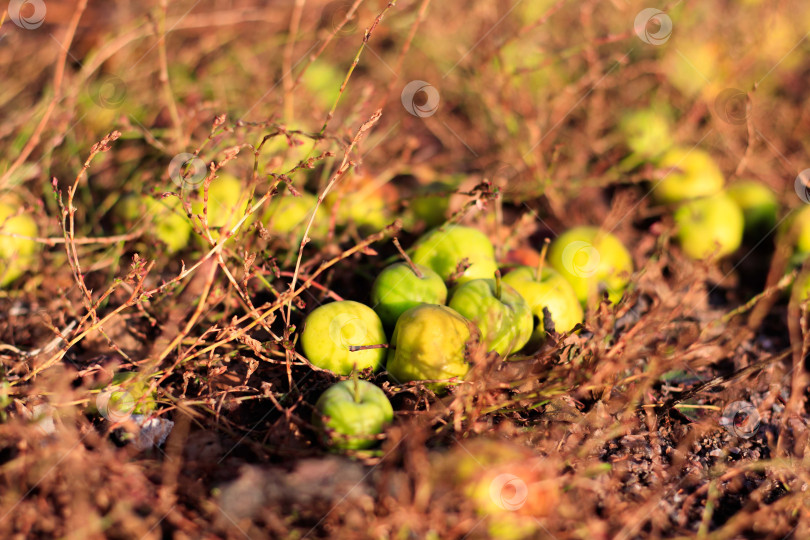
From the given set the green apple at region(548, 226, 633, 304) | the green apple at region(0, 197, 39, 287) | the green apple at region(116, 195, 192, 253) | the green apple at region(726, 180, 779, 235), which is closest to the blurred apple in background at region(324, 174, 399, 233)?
the green apple at region(116, 195, 192, 253)

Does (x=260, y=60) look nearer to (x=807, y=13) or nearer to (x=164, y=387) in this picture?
(x=164, y=387)

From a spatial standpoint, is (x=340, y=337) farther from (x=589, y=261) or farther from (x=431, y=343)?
(x=589, y=261)

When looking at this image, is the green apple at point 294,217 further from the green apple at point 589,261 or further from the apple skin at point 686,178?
the apple skin at point 686,178

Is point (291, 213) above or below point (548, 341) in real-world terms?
above

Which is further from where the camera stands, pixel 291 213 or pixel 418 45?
pixel 418 45

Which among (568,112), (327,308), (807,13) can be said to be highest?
(807,13)

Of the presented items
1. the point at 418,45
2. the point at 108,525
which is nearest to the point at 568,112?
the point at 418,45

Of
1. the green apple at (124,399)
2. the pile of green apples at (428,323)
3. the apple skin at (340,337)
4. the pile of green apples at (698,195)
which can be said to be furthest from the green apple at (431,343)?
the pile of green apples at (698,195)

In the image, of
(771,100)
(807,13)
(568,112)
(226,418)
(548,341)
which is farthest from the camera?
(807,13)
